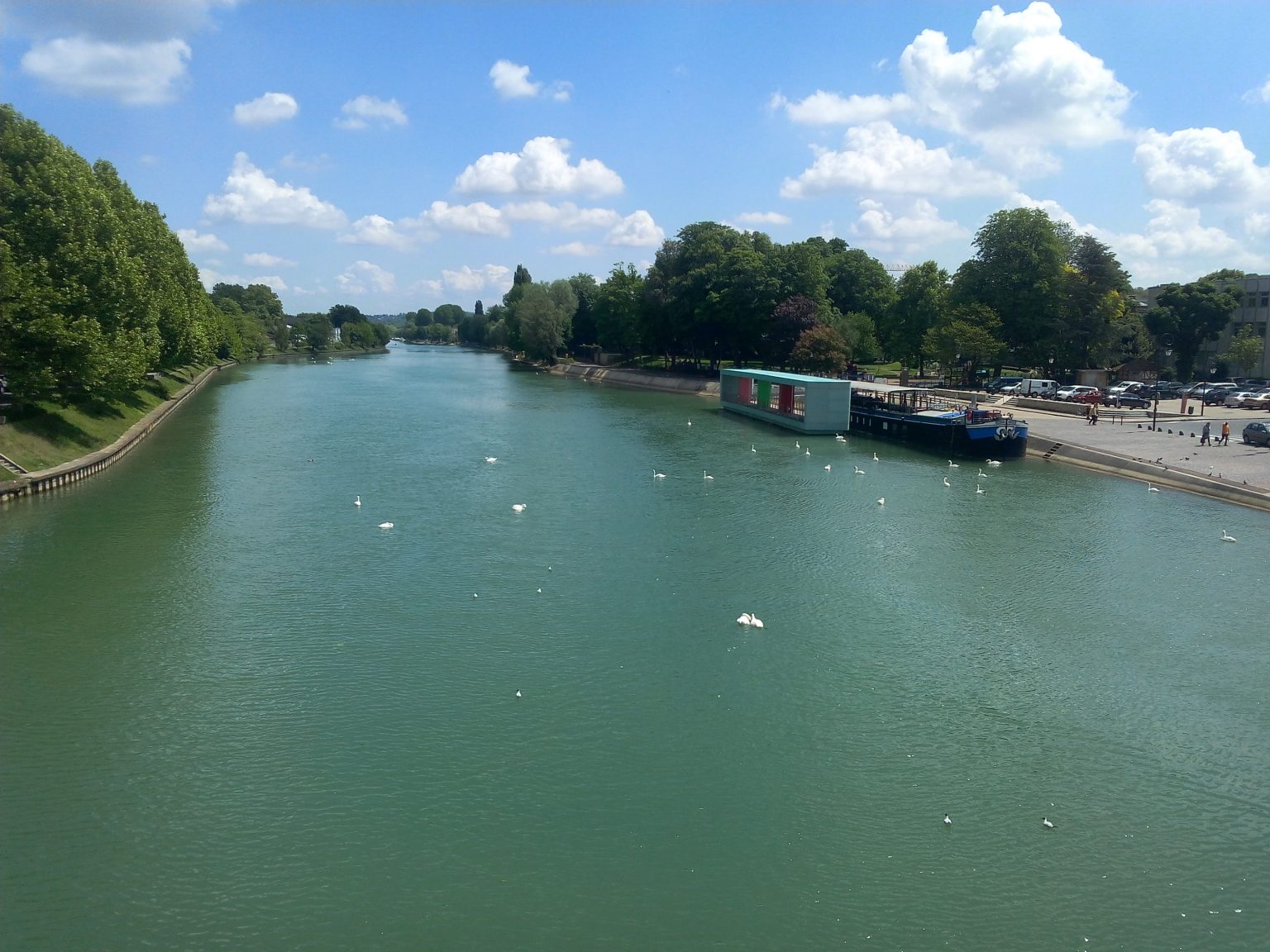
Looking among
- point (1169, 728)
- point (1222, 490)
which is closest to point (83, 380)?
point (1169, 728)

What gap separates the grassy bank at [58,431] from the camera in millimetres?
34156

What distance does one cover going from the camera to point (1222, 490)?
34875 millimetres

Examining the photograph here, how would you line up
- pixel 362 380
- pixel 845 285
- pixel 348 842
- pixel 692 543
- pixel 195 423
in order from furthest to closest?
1. pixel 362 380
2. pixel 845 285
3. pixel 195 423
4. pixel 692 543
5. pixel 348 842

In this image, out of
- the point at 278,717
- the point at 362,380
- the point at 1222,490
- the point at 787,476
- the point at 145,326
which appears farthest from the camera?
the point at 362,380

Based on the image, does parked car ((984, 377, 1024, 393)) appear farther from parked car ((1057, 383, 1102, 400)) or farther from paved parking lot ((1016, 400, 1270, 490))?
paved parking lot ((1016, 400, 1270, 490))

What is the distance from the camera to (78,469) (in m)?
35.6

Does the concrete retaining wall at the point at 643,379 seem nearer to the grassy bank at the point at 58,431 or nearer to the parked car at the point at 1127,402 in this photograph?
the parked car at the point at 1127,402

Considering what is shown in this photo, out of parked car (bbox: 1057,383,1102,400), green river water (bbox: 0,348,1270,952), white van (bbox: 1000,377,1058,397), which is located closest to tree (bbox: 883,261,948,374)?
white van (bbox: 1000,377,1058,397)

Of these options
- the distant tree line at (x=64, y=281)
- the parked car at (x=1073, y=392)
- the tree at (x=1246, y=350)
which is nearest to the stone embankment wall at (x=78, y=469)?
the distant tree line at (x=64, y=281)

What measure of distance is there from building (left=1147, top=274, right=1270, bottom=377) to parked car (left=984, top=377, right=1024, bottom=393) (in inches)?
748

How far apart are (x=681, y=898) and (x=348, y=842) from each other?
4698mm

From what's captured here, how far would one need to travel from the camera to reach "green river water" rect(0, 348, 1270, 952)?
37.7 ft

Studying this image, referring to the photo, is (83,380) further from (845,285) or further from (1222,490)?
(845,285)

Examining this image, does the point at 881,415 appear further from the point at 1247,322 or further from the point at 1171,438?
the point at 1247,322
